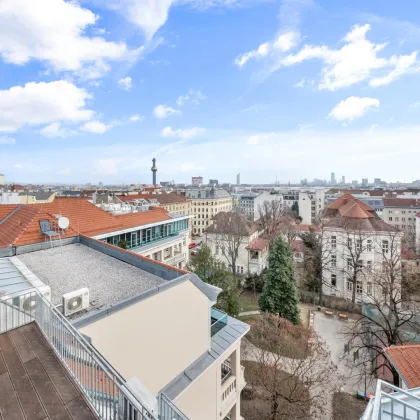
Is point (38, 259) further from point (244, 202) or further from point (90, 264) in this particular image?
point (244, 202)

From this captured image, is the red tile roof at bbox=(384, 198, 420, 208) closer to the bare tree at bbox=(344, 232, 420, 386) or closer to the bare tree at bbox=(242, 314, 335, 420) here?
the bare tree at bbox=(344, 232, 420, 386)

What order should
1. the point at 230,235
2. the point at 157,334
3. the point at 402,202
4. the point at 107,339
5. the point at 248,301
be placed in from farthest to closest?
the point at 402,202 → the point at 230,235 → the point at 248,301 → the point at 157,334 → the point at 107,339

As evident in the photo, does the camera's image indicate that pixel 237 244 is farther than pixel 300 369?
Yes

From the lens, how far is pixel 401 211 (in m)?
67.8

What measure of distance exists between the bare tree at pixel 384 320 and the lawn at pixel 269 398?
5.03 m

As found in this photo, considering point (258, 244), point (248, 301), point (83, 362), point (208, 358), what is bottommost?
point (248, 301)

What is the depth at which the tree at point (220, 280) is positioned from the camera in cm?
1914

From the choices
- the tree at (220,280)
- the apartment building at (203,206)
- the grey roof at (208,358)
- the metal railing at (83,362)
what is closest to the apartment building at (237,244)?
the tree at (220,280)

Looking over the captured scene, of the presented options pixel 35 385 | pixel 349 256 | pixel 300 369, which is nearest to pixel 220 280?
pixel 300 369

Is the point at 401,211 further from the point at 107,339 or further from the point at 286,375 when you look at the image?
the point at 107,339

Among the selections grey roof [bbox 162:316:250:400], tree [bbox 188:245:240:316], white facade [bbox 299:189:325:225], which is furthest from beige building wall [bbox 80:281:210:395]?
white facade [bbox 299:189:325:225]

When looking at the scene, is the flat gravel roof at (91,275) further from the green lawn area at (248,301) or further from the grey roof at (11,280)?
the green lawn area at (248,301)

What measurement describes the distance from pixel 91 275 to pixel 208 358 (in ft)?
14.9

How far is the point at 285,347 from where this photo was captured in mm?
15484
